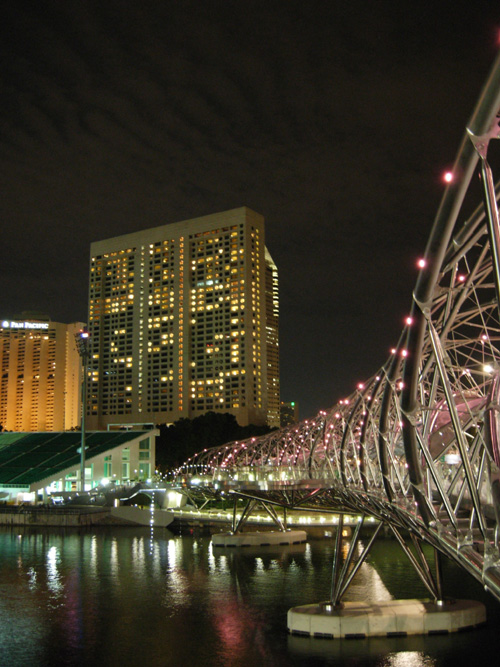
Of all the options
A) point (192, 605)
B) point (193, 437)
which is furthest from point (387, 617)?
point (193, 437)

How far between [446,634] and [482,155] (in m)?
24.8

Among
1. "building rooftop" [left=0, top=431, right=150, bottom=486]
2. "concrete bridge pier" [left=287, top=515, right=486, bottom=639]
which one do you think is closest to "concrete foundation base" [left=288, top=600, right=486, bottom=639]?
"concrete bridge pier" [left=287, top=515, right=486, bottom=639]

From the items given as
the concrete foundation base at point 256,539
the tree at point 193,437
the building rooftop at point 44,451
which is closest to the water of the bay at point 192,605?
the concrete foundation base at point 256,539

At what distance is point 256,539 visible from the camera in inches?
2485

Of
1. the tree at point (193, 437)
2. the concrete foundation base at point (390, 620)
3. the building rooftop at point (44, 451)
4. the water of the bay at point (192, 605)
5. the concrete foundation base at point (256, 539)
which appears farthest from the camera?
the tree at point (193, 437)

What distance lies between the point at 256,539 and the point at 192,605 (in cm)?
2605

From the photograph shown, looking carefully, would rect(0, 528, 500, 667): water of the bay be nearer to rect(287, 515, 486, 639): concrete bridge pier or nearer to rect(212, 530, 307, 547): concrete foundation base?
rect(287, 515, 486, 639): concrete bridge pier

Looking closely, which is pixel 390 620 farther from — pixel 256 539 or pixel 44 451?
pixel 44 451

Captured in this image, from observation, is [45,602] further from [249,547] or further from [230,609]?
[249,547]

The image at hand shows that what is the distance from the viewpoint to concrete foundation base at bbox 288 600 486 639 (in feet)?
96.7

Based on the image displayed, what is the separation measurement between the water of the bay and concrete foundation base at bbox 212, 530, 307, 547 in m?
1.60

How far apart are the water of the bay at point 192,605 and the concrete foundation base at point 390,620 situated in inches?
17.7

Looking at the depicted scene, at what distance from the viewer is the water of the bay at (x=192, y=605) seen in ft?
91.5

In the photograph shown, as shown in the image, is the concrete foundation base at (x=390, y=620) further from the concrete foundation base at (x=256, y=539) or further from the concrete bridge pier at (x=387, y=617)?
the concrete foundation base at (x=256, y=539)
